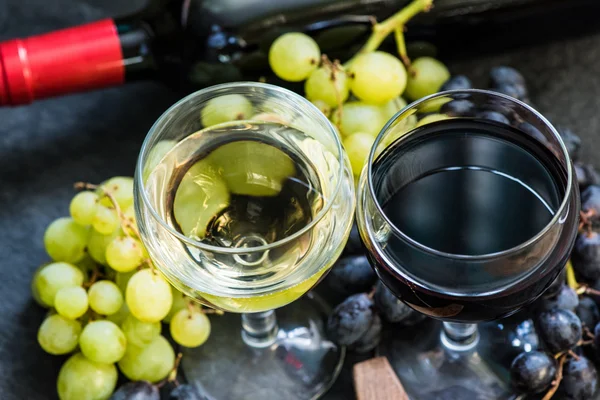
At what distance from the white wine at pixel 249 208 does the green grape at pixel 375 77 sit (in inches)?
6.1

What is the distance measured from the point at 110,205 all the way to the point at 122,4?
1.28 ft

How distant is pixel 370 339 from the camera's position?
0.87 meters

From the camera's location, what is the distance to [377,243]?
670 mm

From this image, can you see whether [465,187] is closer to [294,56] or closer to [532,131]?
[532,131]

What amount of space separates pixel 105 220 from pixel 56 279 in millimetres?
84

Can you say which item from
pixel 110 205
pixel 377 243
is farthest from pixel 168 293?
pixel 377 243

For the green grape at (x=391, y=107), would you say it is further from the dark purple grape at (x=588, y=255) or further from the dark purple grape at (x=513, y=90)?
the dark purple grape at (x=588, y=255)

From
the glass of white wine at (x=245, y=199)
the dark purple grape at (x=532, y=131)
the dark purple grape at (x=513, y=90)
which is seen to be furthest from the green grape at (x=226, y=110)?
the dark purple grape at (x=513, y=90)

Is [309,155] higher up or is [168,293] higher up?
[309,155]

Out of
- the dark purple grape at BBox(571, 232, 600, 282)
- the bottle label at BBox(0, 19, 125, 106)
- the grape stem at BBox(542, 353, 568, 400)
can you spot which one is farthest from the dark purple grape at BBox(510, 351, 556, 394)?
the bottle label at BBox(0, 19, 125, 106)

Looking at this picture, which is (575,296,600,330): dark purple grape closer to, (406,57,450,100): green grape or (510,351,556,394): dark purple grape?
(510,351,556,394): dark purple grape

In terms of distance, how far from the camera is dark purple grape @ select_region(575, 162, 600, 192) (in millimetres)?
909

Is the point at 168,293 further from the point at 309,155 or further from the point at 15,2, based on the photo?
the point at 15,2

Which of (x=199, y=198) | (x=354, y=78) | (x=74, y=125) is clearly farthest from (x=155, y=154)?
(x=74, y=125)
